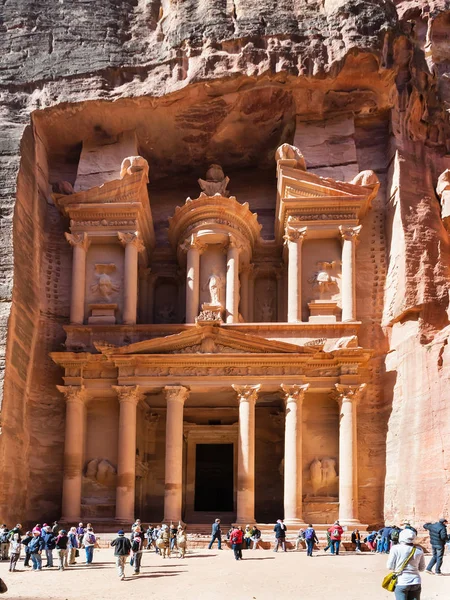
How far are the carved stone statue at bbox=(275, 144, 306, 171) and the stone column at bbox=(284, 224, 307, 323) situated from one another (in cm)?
241

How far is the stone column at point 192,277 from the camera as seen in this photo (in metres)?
31.9

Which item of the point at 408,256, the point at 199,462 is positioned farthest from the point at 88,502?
the point at 408,256

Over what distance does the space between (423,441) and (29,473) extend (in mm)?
13235

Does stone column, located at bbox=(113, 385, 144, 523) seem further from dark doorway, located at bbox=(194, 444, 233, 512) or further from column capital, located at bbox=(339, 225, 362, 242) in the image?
column capital, located at bbox=(339, 225, 362, 242)

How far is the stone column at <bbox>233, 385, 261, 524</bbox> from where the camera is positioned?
28.3m

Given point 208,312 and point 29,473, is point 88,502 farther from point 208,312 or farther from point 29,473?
point 208,312

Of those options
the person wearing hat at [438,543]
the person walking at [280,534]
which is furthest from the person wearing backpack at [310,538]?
the person wearing hat at [438,543]

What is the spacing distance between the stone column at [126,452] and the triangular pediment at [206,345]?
1.36 metres

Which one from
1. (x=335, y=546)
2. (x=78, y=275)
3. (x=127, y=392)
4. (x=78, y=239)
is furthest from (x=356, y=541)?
(x=78, y=239)

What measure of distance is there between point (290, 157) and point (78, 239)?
8.48m

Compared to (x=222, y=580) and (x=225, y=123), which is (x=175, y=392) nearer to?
(x=225, y=123)

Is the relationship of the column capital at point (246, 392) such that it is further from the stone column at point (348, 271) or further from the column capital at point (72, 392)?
the column capital at point (72, 392)

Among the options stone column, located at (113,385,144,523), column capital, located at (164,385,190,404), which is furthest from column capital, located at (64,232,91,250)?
column capital, located at (164,385,190,404)

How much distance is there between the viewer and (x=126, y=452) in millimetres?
29234
